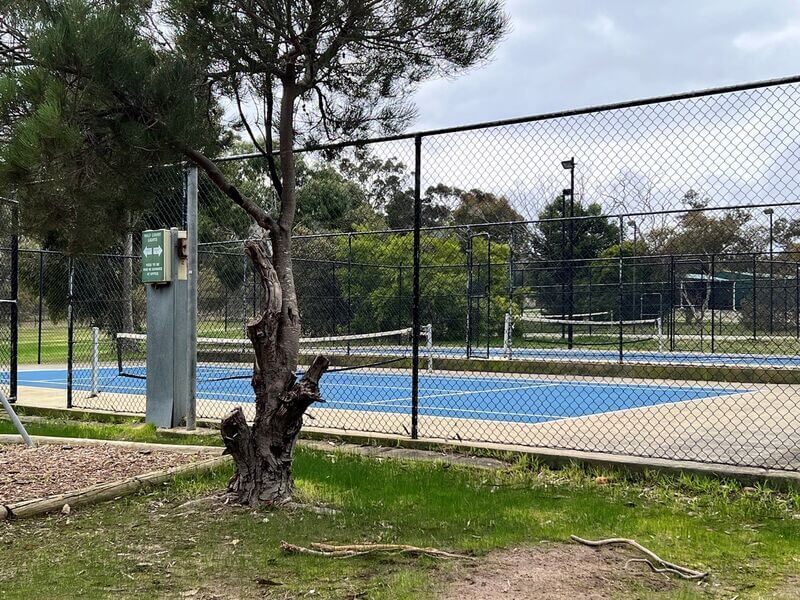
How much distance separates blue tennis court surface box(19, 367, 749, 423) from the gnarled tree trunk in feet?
16.4

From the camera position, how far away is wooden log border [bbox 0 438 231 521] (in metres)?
4.92

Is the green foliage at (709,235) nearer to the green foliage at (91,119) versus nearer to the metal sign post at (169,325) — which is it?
the metal sign post at (169,325)

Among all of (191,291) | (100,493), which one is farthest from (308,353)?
(100,493)

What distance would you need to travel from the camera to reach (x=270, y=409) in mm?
5027

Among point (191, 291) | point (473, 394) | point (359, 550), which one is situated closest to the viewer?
point (359, 550)

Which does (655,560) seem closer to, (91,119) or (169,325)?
(91,119)

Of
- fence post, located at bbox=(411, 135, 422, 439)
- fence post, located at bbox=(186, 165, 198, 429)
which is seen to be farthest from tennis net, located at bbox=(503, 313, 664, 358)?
fence post, located at bbox=(411, 135, 422, 439)

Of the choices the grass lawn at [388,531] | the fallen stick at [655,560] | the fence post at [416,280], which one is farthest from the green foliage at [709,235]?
the fallen stick at [655,560]

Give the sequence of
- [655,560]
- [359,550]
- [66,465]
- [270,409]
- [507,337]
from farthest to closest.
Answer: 1. [507,337]
2. [66,465]
3. [270,409]
4. [359,550]
5. [655,560]

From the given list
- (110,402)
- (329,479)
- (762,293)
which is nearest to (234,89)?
(329,479)

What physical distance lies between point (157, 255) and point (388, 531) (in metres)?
4.75

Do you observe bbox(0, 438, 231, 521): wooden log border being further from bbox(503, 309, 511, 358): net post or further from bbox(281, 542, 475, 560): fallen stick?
bbox(503, 309, 511, 358): net post

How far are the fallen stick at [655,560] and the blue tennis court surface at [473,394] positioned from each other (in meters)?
5.43

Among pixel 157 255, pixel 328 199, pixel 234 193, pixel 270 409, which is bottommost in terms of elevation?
pixel 270 409
